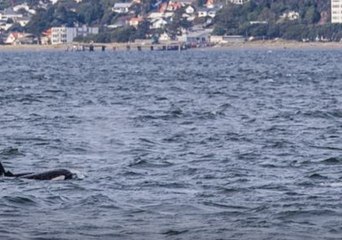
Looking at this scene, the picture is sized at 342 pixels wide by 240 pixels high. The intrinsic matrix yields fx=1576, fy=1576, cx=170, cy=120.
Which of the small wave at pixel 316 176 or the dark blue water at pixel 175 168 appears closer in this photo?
the dark blue water at pixel 175 168

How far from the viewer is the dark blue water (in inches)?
885

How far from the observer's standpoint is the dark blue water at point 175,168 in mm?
22484

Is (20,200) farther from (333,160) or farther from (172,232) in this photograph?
(333,160)

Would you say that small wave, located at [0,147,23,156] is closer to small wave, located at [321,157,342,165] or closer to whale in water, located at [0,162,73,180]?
whale in water, located at [0,162,73,180]

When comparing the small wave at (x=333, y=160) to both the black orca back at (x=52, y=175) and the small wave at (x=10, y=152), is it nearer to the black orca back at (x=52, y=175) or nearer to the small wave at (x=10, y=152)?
the black orca back at (x=52, y=175)

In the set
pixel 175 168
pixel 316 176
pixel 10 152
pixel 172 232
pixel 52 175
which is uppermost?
pixel 172 232

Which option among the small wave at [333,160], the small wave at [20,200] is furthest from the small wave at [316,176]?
the small wave at [20,200]

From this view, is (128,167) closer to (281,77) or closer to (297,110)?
(297,110)

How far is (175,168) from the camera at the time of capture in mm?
30375

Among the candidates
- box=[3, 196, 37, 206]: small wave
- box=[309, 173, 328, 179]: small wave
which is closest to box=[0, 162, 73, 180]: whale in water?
box=[3, 196, 37, 206]: small wave

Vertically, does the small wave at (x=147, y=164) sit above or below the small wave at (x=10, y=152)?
above

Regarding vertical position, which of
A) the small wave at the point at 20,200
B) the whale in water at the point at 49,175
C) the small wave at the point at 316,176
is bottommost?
the small wave at the point at 316,176

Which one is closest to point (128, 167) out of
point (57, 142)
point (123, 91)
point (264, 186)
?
point (264, 186)

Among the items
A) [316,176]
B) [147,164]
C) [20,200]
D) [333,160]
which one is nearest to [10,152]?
[147,164]
